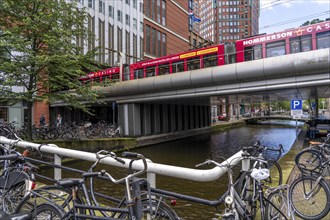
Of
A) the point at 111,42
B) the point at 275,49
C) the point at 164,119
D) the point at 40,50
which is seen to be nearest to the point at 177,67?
the point at 275,49

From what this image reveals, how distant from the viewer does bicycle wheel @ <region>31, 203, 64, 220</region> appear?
269 cm

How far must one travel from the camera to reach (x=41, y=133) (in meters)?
17.1

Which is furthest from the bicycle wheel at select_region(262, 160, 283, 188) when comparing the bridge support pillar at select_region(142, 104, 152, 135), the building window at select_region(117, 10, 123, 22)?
the building window at select_region(117, 10, 123, 22)

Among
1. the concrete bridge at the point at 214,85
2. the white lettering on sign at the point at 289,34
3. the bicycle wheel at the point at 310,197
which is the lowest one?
the bicycle wheel at the point at 310,197

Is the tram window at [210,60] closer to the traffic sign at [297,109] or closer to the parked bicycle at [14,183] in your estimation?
the traffic sign at [297,109]

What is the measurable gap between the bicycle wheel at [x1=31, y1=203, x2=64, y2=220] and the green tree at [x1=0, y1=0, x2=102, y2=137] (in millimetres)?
8684

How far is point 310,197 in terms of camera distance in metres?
Answer: 4.21

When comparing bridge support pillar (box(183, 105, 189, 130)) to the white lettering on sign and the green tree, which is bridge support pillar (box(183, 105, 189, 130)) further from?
the green tree

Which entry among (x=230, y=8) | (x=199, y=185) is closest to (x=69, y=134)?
(x=199, y=185)

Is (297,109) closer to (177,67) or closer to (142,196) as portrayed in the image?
(177,67)

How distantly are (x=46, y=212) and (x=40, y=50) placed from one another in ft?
35.0

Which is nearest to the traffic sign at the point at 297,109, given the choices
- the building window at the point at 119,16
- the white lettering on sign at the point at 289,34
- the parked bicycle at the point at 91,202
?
the white lettering on sign at the point at 289,34

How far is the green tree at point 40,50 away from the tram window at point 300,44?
394 inches

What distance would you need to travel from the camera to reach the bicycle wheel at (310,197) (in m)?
4.08
